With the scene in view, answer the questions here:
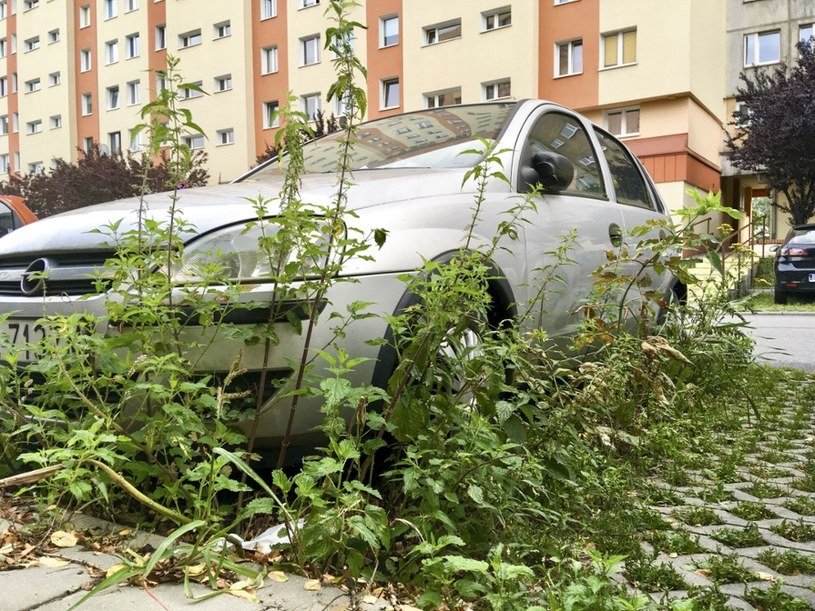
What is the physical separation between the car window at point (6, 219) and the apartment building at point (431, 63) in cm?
1035

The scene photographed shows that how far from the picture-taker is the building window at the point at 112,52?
155 feet

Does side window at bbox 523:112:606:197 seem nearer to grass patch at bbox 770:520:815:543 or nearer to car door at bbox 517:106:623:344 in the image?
car door at bbox 517:106:623:344

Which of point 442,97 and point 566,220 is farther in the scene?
point 442,97

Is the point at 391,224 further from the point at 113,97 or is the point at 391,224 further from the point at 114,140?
the point at 113,97

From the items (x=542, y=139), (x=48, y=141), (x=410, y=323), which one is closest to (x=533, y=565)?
(x=410, y=323)

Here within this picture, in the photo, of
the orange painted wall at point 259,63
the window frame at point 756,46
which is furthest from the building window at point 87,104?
the window frame at point 756,46

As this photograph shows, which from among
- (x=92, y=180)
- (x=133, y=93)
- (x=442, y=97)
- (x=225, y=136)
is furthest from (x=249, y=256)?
(x=133, y=93)

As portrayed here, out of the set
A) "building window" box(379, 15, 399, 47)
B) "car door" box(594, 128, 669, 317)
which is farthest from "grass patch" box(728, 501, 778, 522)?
"building window" box(379, 15, 399, 47)

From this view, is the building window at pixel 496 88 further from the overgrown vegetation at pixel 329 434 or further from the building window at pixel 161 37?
the overgrown vegetation at pixel 329 434

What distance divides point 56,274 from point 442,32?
30.9m

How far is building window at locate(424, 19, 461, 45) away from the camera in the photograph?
31.3 m

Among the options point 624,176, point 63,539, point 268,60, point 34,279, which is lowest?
point 63,539

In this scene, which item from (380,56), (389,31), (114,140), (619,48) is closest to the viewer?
(619,48)

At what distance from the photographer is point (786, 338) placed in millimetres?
10641
